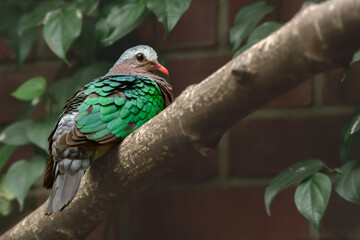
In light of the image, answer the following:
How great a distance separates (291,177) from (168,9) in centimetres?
26

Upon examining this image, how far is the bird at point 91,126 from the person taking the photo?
0.58 meters

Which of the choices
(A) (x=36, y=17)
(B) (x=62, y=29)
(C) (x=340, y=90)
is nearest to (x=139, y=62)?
(B) (x=62, y=29)

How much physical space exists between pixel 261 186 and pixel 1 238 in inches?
16.2

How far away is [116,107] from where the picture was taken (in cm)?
62

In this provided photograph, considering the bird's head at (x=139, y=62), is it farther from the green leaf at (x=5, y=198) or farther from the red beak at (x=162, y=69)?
the green leaf at (x=5, y=198)

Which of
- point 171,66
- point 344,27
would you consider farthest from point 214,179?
point 344,27

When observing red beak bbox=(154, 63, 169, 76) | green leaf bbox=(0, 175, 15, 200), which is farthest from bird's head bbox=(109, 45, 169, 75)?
green leaf bbox=(0, 175, 15, 200)

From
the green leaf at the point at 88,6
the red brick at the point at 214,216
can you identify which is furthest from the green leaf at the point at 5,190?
the green leaf at the point at 88,6

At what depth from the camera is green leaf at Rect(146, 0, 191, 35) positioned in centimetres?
76

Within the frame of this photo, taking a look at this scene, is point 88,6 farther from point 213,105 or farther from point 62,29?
point 213,105

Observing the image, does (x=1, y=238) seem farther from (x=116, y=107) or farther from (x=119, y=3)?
(x=119, y=3)

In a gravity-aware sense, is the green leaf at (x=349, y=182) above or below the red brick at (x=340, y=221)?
above

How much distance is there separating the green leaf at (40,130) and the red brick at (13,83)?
0.16 m

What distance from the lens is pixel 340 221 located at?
935 mm
